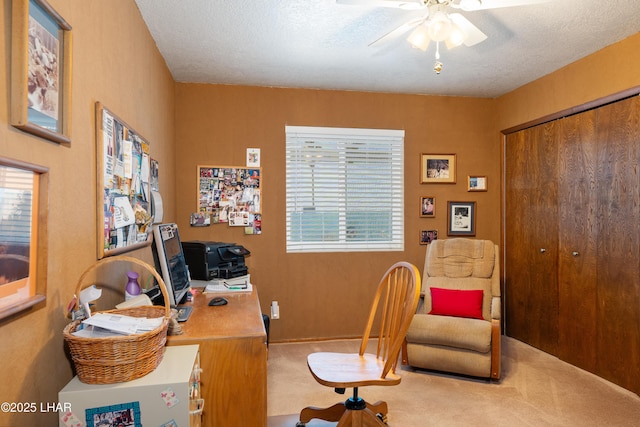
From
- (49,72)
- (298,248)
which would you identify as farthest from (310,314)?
(49,72)

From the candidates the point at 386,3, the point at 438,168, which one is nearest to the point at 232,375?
the point at 386,3

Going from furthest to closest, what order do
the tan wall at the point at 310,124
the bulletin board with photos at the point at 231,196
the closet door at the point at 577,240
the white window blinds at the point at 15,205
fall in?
the bulletin board with photos at the point at 231,196 → the closet door at the point at 577,240 → the tan wall at the point at 310,124 → the white window blinds at the point at 15,205

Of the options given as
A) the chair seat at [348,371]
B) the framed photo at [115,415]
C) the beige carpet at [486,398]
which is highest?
the framed photo at [115,415]

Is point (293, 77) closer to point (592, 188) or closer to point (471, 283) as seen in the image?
point (471, 283)

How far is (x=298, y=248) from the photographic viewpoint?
12.4ft

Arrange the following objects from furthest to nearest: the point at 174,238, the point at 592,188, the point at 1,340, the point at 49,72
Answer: the point at 592,188 → the point at 174,238 → the point at 49,72 → the point at 1,340

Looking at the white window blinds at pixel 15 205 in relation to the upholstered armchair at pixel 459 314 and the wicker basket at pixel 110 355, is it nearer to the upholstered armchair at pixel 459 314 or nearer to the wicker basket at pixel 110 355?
the wicker basket at pixel 110 355

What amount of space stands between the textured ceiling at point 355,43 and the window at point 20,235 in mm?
1630

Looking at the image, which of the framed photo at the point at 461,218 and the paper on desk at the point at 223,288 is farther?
the framed photo at the point at 461,218

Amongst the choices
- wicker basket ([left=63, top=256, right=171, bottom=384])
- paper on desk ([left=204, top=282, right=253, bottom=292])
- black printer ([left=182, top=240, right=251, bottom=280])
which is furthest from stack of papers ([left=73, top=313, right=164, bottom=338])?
black printer ([left=182, top=240, right=251, bottom=280])

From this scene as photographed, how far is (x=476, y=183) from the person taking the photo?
4.05 meters

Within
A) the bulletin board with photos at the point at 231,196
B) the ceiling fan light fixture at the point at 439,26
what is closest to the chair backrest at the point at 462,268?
the bulletin board with photos at the point at 231,196

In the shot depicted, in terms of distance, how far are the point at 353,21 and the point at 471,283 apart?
7.36 ft

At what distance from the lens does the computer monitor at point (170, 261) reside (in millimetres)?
1866
